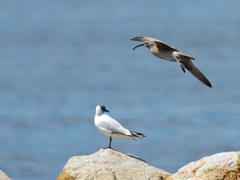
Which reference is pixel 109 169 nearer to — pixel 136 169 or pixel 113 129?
pixel 136 169

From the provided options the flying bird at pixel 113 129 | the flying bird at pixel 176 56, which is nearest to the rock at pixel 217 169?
the flying bird at pixel 113 129

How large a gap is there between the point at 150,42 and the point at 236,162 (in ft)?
25.7

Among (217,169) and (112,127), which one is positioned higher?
(112,127)

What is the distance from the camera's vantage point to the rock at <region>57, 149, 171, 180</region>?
9742 millimetres

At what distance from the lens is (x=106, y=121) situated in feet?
40.8

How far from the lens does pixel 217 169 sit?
898cm

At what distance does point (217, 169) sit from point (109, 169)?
6.72 feet

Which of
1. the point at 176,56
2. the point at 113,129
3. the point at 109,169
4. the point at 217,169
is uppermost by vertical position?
the point at 176,56

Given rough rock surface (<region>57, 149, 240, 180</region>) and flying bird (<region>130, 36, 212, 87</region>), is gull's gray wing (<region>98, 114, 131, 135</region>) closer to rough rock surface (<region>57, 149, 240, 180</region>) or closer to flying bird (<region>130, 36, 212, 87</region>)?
rough rock surface (<region>57, 149, 240, 180</region>)

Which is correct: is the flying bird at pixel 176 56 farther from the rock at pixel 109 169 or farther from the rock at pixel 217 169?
the rock at pixel 217 169

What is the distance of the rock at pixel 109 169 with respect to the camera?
9742mm

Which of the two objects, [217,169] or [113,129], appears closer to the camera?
[217,169]

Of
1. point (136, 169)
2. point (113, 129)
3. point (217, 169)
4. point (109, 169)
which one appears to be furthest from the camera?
point (113, 129)

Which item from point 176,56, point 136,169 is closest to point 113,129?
point 136,169
